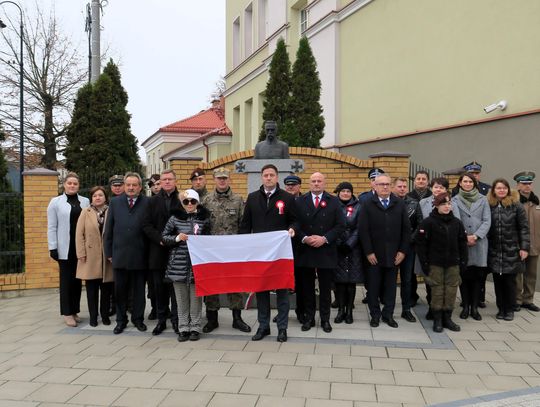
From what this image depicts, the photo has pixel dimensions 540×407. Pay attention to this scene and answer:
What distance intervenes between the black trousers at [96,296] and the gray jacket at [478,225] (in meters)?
4.64

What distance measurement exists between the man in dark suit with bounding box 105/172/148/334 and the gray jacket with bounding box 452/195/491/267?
13.2 ft

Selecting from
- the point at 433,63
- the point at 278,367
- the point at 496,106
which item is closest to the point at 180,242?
the point at 278,367

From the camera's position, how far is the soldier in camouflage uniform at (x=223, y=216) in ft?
19.4

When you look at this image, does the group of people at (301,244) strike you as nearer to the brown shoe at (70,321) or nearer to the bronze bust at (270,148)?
the brown shoe at (70,321)

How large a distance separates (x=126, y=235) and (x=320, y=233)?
7.61ft

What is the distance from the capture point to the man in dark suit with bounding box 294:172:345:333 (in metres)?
5.80

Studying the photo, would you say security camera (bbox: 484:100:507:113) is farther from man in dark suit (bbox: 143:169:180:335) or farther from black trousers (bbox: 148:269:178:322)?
black trousers (bbox: 148:269:178:322)

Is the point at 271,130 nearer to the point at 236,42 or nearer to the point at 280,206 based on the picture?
the point at 280,206

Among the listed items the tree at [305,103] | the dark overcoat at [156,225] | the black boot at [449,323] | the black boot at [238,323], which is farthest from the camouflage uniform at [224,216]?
the tree at [305,103]

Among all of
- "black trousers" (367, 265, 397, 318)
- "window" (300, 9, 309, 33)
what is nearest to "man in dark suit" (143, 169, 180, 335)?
"black trousers" (367, 265, 397, 318)

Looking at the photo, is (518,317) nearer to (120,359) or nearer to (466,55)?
(120,359)

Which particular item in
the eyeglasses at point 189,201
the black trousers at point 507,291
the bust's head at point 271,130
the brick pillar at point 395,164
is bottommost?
the black trousers at point 507,291

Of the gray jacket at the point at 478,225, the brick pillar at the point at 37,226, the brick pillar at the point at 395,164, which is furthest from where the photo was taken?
the brick pillar at the point at 395,164

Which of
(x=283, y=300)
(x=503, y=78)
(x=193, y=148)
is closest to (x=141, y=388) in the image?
(x=283, y=300)
